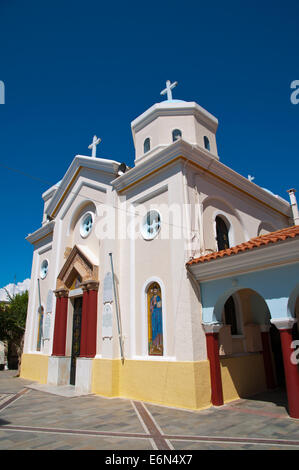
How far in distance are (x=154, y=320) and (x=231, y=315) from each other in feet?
7.95

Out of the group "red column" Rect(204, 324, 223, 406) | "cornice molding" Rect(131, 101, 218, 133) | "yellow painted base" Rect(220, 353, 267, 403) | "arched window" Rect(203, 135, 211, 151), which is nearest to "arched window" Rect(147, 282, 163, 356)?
"red column" Rect(204, 324, 223, 406)

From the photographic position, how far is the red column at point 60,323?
12.1 m

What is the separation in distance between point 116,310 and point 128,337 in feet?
3.00

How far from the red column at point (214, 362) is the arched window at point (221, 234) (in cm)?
318

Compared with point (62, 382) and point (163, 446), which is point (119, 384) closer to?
point (62, 382)

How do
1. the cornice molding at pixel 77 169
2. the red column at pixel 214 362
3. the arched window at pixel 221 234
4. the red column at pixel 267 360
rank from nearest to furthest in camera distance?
the red column at pixel 214 362 → the red column at pixel 267 360 → the arched window at pixel 221 234 → the cornice molding at pixel 77 169

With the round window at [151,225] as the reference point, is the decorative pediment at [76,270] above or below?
below

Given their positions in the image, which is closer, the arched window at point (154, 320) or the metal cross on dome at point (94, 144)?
the arched window at point (154, 320)

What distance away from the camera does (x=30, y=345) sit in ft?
49.2

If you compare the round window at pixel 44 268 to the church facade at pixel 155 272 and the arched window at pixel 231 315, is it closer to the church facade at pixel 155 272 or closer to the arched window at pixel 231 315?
the church facade at pixel 155 272

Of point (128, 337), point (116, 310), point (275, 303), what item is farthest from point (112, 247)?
point (275, 303)

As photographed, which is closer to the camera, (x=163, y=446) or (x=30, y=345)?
(x=163, y=446)

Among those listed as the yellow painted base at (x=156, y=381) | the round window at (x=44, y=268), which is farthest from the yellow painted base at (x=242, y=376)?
the round window at (x=44, y=268)

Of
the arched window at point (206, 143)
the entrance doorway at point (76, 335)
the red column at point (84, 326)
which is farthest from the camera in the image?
the arched window at point (206, 143)
